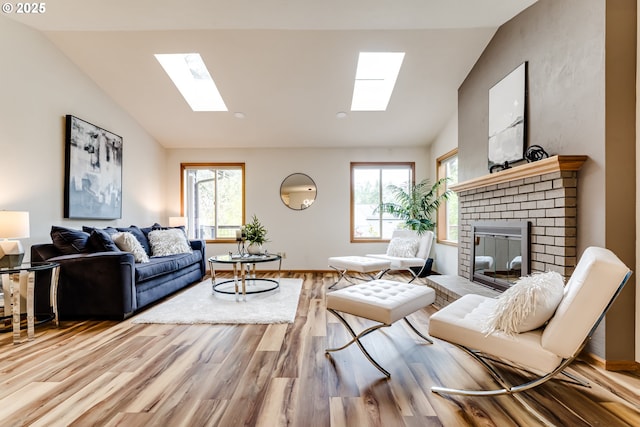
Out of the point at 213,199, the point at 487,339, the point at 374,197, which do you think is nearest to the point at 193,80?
the point at 213,199

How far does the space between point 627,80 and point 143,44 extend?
14.1 ft

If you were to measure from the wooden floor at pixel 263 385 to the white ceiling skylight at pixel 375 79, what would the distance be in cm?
327

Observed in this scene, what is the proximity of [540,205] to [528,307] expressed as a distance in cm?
134

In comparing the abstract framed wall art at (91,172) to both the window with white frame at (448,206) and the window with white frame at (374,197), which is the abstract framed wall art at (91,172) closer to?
the window with white frame at (374,197)

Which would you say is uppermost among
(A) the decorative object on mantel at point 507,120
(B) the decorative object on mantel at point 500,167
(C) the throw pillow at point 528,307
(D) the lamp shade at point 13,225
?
(A) the decorative object on mantel at point 507,120

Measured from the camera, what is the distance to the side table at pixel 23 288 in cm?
235

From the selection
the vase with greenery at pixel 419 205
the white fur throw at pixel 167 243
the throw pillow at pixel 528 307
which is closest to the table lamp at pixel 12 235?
the white fur throw at pixel 167 243

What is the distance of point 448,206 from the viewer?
16.5ft

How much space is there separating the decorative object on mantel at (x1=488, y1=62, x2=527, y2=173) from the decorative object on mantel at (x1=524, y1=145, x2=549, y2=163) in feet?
0.74

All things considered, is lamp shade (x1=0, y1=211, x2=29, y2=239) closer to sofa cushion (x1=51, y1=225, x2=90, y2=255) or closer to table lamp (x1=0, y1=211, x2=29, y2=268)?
table lamp (x1=0, y1=211, x2=29, y2=268)

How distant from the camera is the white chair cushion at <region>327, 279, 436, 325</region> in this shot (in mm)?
1892

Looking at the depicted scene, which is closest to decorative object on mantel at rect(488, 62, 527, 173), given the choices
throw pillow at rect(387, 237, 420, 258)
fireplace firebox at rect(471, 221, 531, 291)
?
fireplace firebox at rect(471, 221, 531, 291)

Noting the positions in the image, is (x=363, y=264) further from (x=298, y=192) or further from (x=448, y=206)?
(x=298, y=192)

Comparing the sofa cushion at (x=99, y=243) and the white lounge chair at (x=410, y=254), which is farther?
the white lounge chair at (x=410, y=254)
